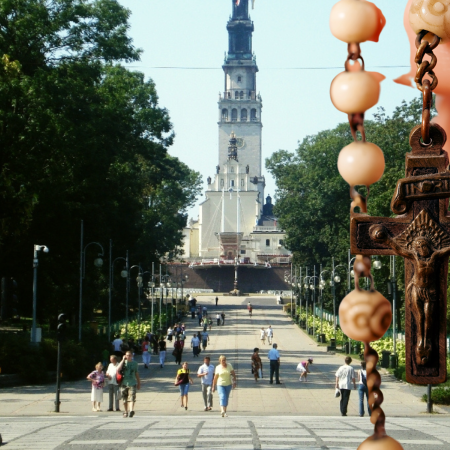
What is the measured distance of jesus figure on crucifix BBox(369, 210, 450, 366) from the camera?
2.67 metres

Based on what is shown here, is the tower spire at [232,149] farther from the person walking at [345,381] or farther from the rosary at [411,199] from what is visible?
the rosary at [411,199]

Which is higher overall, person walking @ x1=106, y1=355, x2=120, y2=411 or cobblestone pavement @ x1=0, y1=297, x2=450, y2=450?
person walking @ x1=106, y1=355, x2=120, y2=411

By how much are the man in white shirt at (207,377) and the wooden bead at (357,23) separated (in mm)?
22512

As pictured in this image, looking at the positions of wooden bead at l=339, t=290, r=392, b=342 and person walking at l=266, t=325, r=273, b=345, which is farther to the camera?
person walking at l=266, t=325, r=273, b=345

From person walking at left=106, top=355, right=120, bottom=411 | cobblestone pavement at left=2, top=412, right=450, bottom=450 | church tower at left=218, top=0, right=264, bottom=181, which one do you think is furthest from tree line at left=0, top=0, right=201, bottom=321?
church tower at left=218, top=0, right=264, bottom=181

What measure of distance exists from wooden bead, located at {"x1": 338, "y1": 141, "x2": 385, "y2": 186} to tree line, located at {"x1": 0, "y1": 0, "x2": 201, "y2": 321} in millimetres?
32183

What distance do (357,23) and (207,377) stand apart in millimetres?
23299

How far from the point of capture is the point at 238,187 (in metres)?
164

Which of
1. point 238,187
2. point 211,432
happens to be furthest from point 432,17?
point 238,187

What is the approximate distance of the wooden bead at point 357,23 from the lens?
2.63 metres

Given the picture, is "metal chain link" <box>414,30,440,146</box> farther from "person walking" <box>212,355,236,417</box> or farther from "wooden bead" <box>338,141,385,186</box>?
"person walking" <box>212,355,236,417</box>

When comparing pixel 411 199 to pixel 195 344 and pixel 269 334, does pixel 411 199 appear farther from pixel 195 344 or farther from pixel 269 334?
pixel 269 334

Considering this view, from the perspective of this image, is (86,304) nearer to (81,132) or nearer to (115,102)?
(115,102)

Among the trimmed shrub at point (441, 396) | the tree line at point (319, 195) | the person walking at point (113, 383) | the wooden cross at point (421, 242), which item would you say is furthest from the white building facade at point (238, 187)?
the wooden cross at point (421, 242)
